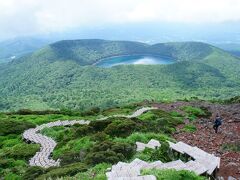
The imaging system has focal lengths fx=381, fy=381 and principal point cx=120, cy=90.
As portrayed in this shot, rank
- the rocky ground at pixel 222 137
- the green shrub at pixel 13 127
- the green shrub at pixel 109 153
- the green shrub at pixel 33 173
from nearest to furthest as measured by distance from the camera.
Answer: the green shrub at pixel 109 153
the green shrub at pixel 33 173
the rocky ground at pixel 222 137
the green shrub at pixel 13 127

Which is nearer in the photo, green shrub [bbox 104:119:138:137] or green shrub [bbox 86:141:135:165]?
green shrub [bbox 86:141:135:165]

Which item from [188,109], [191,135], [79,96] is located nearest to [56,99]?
[79,96]

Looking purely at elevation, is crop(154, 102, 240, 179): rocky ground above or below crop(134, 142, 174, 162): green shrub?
below

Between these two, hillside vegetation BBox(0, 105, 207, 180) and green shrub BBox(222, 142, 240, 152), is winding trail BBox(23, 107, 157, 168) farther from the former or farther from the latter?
green shrub BBox(222, 142, 240, 152)

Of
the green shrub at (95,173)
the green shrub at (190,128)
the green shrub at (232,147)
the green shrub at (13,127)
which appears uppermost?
the green shrub at (95,173)

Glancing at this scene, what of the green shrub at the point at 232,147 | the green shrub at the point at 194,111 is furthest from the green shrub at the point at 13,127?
the green shrub at the point at 232,147

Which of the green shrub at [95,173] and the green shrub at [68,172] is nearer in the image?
the green shrub at [95,173]

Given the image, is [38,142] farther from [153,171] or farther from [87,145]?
[153,171]

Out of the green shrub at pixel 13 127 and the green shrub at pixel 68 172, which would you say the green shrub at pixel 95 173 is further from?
the green shrub at pixel 13 127

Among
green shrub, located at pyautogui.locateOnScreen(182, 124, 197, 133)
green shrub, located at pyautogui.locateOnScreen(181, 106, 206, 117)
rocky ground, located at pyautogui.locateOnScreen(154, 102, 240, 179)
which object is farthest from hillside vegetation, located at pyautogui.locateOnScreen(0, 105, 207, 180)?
rocky ground, located at pyautogui.locateOnScreen(154, 102, 240, 179)
